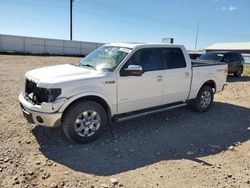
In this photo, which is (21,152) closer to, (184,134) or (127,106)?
(127,106)

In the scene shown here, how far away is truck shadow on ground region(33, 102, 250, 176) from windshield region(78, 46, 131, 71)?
147 cm

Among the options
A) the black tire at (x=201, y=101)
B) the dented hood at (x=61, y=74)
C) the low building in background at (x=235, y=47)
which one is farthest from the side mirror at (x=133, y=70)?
the low building in background at (x=235, y=47)

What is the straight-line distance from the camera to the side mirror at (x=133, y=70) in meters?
4.87

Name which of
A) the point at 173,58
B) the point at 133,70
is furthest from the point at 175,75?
the point at 133,70

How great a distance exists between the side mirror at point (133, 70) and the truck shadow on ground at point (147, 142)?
135cm

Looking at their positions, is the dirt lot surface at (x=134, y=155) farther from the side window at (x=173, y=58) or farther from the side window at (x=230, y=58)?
the side window at (x=230, y=58)

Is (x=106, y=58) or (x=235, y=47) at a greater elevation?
(x=235, y=47)

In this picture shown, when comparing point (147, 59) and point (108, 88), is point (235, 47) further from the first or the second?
point (108, 88)

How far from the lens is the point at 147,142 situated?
492cm

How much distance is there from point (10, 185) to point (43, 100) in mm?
1519

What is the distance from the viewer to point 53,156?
4230 mm

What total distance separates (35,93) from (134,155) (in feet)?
7.10

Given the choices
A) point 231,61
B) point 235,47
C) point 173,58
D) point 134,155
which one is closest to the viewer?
point 134,155

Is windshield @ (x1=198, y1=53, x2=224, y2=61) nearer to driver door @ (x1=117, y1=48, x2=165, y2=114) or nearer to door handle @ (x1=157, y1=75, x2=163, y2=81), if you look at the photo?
driver door @ (x1=117, y1=48, x2=165, y2=114)
